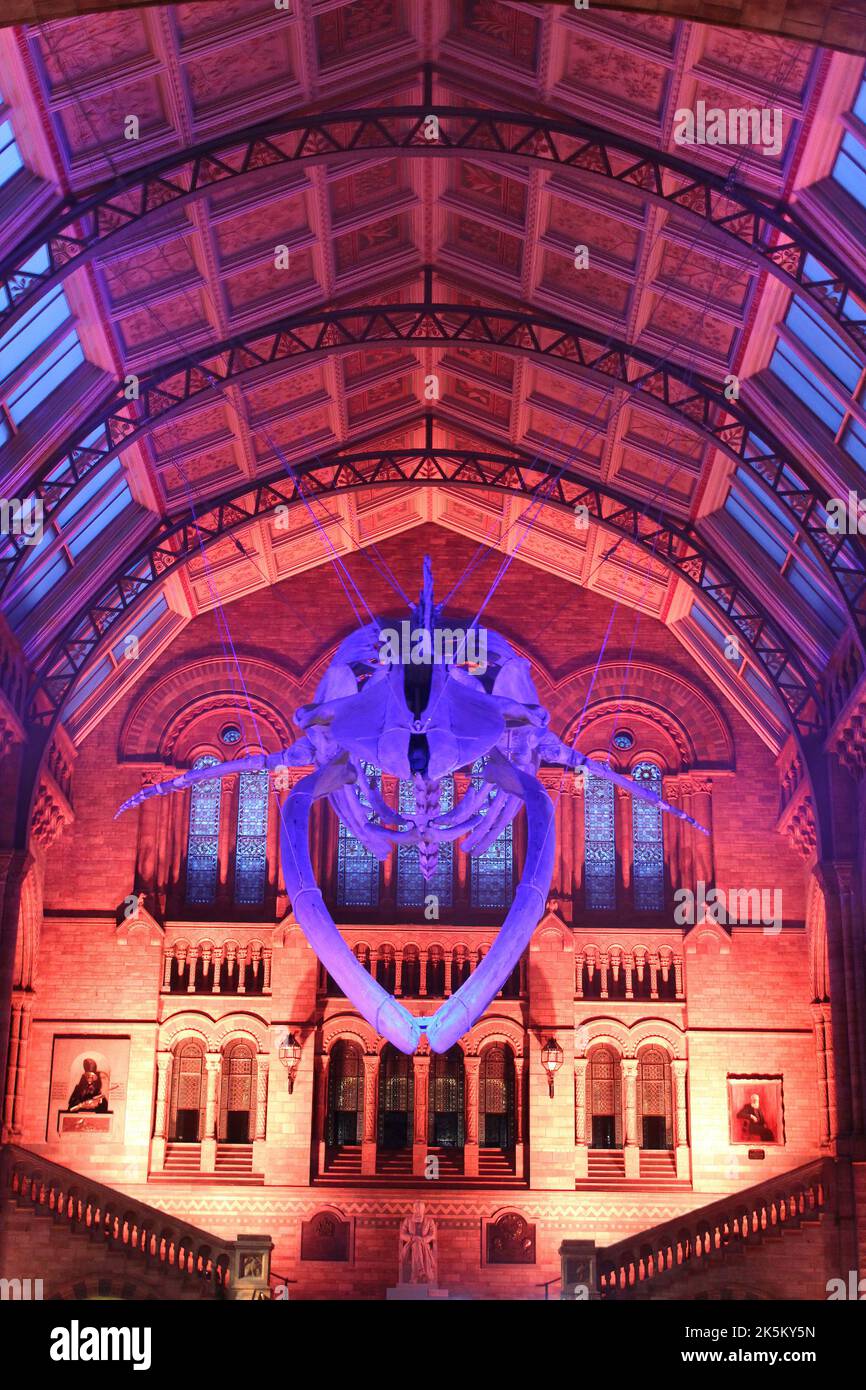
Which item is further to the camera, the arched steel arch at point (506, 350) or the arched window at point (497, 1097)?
the arched window at point (497, 1097)

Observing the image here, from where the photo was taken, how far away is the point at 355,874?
29.3m

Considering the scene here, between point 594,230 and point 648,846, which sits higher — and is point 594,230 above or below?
above

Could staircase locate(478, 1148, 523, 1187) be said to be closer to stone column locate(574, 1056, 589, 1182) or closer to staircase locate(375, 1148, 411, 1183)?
stone column locate(574, 1056, 589, 1182)

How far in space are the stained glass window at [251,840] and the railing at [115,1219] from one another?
243 inches

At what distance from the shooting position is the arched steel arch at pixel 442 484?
2567 cm

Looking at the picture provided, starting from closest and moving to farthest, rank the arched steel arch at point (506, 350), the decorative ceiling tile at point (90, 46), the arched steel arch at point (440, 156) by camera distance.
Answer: the decorative ceiling tile at point (90, 46) → the arched steel arch at point (440, 156) → the arched steel arch at point (506, 350)

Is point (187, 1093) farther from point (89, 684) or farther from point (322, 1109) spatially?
point (89, 684)

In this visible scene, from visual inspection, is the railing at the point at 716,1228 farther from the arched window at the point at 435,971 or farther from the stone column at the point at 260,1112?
the stone column at the point at 260,1112

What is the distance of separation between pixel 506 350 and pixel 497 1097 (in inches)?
497

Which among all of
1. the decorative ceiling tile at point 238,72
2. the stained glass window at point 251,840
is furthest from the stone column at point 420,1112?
the decorative ceiling tile at point 238,72

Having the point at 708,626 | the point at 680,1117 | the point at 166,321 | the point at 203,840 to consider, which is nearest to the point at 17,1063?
the point at 203,840

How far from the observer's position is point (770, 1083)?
27.5 metres
